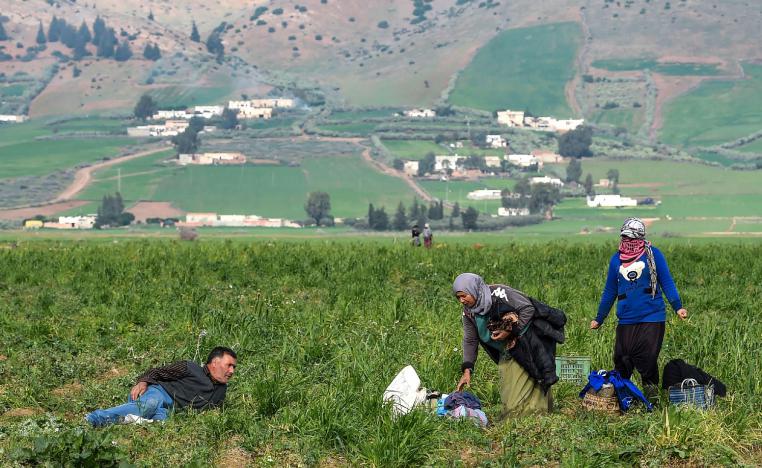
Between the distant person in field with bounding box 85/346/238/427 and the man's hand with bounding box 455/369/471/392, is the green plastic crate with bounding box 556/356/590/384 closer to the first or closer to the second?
the man's hand with bounding box 455/369/471/392

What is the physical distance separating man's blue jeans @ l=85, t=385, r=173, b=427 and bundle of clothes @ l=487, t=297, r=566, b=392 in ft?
11.4

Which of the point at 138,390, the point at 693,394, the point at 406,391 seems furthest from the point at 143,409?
the point at 693,394

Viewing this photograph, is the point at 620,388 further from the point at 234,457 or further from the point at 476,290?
the point at 234,457

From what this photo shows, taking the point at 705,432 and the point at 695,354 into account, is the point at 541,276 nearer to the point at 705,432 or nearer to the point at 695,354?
the point at 695,354

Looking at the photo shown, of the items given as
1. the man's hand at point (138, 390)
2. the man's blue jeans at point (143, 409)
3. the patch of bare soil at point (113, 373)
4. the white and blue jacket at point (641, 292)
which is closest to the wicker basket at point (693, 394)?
the white and blue jacket at point (641, 292)

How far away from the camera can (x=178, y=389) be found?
487 inches

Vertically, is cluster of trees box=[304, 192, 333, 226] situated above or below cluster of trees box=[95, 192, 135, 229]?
above

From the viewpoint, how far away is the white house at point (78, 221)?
181500mm

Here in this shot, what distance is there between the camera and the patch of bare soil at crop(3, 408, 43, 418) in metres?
12.1

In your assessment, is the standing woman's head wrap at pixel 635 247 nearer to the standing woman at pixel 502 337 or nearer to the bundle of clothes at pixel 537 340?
the bundle of clothes at pixel 537 340

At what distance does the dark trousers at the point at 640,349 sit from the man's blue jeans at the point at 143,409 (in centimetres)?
496

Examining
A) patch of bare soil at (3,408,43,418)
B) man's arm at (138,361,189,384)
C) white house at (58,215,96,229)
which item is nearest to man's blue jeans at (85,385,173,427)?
man's arm at (138,361,189,384)

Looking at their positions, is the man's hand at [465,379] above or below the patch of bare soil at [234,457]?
above

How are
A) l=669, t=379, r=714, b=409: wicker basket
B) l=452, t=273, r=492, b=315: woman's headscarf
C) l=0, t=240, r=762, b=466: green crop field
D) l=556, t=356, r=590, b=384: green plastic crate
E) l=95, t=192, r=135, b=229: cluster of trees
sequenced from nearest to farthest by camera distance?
l=0, t=240, r=762, b=466: green crop field < l=452, t=273, r=492, b=315: woman's headscarf < l=669, t=379, r=714, b=409: wicker basket < l=556, t=356, r=590, b=384: green plastic crate < l=95, t=192, r=135, b=229: cluster of trees
